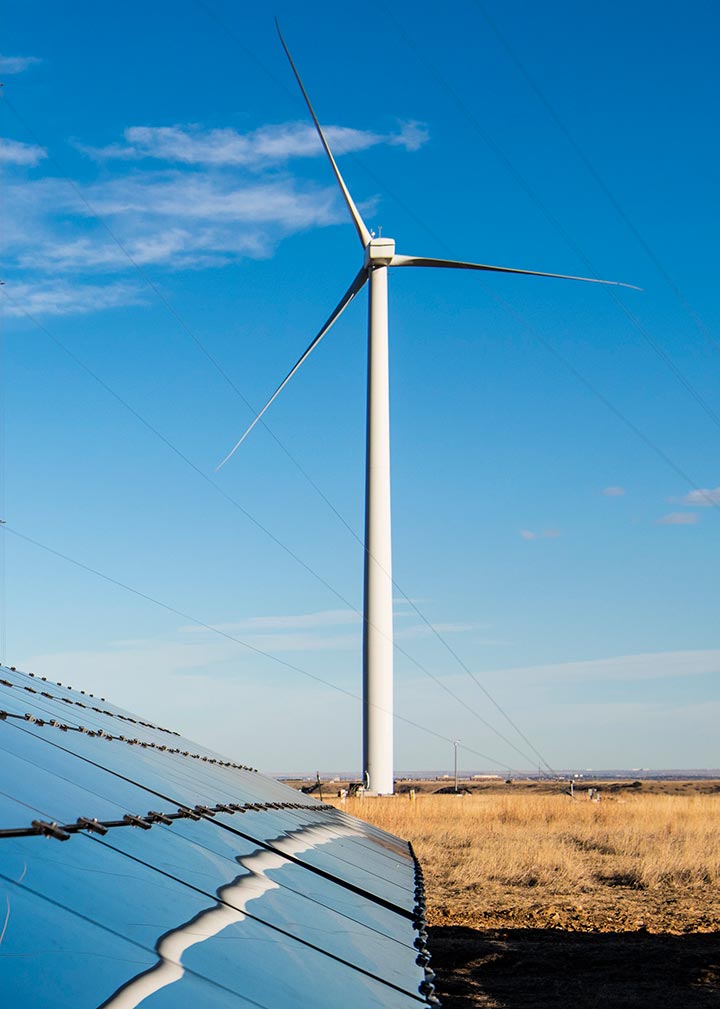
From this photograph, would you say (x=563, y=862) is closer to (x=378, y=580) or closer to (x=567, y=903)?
(x=567, y=903)

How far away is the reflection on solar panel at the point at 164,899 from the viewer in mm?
3117

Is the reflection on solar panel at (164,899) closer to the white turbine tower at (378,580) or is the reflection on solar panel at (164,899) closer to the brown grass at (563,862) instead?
the brown grass at (563,862)

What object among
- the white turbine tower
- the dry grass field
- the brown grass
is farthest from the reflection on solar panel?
the white turbine tower

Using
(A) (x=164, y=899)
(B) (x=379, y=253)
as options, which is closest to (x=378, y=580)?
Answer: (B) (x=379, y=253)

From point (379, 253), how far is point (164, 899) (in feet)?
146

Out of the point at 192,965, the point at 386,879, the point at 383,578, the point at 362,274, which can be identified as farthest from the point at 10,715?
the point at 362,274

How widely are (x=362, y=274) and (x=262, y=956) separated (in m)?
45.1

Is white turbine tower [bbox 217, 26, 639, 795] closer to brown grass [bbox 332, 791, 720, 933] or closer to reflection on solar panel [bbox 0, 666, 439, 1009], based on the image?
brown grass [bbox 332, 791, 720, 933]

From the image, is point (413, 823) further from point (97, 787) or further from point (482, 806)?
point (97, 787)

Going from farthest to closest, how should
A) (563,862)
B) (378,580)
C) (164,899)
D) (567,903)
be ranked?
(378,580) < (563,862) < (567,903) < (164,899)

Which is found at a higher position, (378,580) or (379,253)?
(379,253)

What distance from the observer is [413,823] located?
36.3 m

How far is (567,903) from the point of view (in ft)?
76.6

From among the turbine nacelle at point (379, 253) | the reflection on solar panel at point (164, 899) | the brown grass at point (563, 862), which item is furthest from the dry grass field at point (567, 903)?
the turbine nacelle at point (379, 253)
